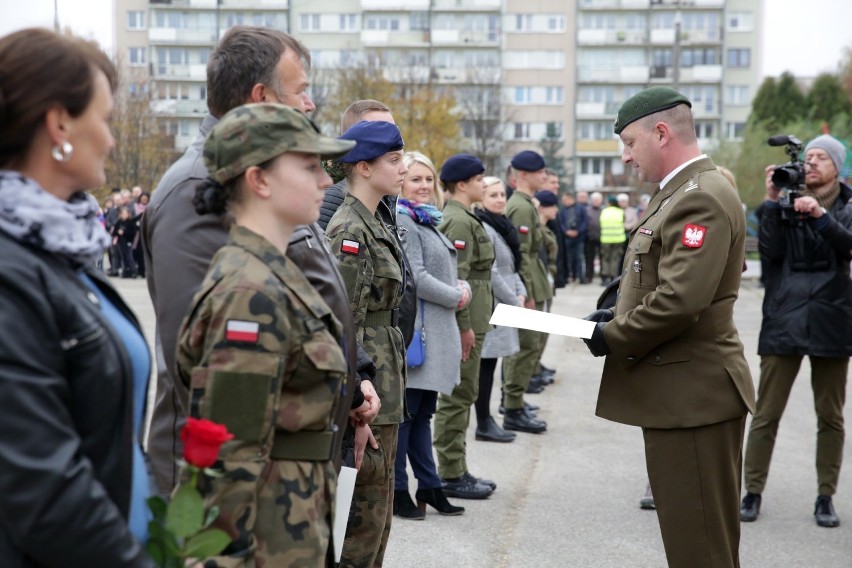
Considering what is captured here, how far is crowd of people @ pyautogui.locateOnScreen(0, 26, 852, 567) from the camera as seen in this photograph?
1.97 m

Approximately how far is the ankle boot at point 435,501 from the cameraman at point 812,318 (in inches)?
69.1

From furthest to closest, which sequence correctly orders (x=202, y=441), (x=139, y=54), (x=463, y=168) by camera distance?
(x=139, y=54), (x=463, y=168), (x=202, y=441)

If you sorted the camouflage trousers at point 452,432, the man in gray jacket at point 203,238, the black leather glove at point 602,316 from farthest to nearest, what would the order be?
the camouflage trousers at point 452,432, the black leather glove at point 602,316, the man in gray jacket at point 203,238

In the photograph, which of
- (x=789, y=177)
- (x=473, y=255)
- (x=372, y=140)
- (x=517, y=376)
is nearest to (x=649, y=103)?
(x=372, y=140)

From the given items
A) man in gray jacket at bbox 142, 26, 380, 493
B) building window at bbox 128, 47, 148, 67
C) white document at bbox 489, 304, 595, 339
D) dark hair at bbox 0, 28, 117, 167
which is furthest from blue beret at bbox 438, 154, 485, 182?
building window at bbox 128, 47, 148, 67

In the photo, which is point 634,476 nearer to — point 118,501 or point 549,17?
point 118,501

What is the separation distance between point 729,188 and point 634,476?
3.50 m

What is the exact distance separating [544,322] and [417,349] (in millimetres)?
1747

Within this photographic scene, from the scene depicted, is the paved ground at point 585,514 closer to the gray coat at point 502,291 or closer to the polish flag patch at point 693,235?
the gray coat at point 502,291

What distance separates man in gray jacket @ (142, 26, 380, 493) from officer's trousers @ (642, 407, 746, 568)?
1379 mm

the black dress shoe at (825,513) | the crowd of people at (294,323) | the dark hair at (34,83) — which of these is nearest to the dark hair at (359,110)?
the crowd of people at (294,323)

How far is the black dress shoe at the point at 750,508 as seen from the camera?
20.3 ft

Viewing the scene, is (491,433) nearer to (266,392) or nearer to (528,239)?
(528,239)

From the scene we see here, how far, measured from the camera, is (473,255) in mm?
7617
